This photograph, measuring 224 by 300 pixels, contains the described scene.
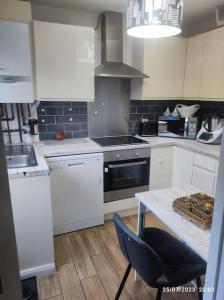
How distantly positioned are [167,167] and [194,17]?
181 cm

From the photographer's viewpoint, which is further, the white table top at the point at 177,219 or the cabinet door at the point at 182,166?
the cabinet door at the point at 182,166

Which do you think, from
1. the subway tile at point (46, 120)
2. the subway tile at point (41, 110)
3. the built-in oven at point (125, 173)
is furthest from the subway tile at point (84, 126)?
the built-in oven at point (125, 173)

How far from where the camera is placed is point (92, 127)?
110 inches

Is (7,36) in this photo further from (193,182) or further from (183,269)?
(193,182)

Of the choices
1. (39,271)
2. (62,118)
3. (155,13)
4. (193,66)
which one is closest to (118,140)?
(62,118)

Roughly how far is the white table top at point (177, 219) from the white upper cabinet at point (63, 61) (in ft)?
4.44

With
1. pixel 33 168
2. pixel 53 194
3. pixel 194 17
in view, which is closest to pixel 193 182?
pixel 53 194

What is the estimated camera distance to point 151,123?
2936 mm

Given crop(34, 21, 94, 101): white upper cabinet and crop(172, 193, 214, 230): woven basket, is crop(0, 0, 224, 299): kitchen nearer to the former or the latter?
crop(34, 21, 94, 101): white upper cabinet

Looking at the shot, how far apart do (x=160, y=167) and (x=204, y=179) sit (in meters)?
0.52

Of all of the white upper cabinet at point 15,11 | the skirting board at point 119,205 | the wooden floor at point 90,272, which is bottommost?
the wooden floor at point 90,272

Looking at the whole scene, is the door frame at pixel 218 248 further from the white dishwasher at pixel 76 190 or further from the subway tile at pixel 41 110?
the subway tile at pixel 41 110

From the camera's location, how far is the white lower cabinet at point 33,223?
161 cm

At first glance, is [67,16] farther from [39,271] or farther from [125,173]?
[39,271]
